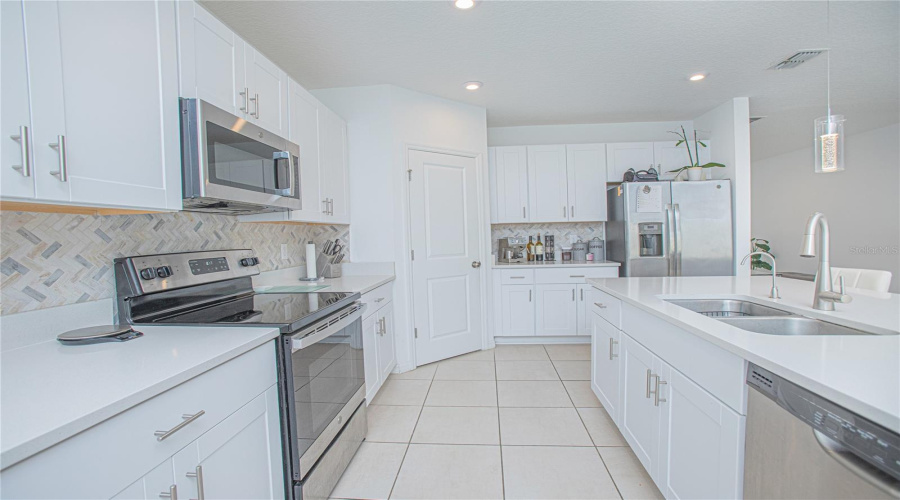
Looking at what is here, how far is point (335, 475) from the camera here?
5.45 ft

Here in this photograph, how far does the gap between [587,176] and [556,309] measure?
5.00 ft

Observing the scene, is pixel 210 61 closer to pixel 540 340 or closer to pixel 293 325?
pixel 293 325

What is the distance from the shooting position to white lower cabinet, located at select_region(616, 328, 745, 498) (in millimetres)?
1059

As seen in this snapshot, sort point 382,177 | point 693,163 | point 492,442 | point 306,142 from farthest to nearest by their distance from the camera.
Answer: point 693,163
point 382,177
point 306,142
point 492,442

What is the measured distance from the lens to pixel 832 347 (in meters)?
Answer: 0.98

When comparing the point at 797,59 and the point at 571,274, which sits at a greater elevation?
the point at 797,59

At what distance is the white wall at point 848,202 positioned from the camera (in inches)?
Result: 179

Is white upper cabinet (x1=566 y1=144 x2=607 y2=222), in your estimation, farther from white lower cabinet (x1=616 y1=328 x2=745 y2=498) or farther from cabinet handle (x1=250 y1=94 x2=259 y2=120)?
cabinet handle (x1=250 y1=94 x2=259 y2=120)

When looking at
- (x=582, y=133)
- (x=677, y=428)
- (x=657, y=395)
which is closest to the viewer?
(x=677, y=428)

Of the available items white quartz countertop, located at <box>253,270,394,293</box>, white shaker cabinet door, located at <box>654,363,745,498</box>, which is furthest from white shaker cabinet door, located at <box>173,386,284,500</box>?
white shaker cabinet door, located at <box>654,363,745,498</box>

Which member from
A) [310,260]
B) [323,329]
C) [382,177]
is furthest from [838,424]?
[382,177]

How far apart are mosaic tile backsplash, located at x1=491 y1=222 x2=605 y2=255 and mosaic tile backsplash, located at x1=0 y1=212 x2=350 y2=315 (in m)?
3.20

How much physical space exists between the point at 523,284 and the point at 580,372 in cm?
109

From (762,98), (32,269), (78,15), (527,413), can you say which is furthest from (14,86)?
(762,98)
